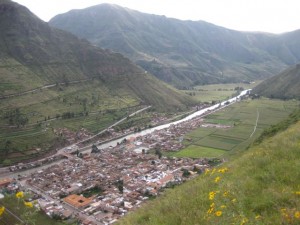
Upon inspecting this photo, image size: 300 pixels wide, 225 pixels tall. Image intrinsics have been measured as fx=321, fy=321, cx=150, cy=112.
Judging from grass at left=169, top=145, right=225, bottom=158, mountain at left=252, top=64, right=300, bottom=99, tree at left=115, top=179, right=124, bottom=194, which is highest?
mountain at left=252, top=64, right=300, bottom=99

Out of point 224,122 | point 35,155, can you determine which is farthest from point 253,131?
point 35,155

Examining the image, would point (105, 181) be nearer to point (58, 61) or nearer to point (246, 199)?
point (246, 199)

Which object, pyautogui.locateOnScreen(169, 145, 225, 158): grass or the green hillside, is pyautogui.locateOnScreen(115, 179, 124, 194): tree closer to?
pyautogui.locateOnScreen(169, 145, 225, 158): grass

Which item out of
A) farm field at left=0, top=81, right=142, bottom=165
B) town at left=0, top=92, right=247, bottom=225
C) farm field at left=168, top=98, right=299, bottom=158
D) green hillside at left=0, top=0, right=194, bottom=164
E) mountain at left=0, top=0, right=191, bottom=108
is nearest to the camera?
town at left=0, top=92, right=247, bottom=225

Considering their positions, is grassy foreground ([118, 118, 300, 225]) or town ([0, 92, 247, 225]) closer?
grassy foreground ([118, 118, 300, 225])

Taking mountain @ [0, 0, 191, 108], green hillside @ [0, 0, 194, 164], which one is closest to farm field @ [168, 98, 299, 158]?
green hillside @ [0, 0, 194, 164]

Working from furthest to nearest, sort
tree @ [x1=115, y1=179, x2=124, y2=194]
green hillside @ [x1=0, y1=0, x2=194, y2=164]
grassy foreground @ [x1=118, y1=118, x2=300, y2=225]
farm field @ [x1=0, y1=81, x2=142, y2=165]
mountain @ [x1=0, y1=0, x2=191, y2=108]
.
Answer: mountain @ [x1=0, y1=0, x2=191, y2=108]
green hillside @ [x1=0, y1=0, x2=194, y2=164]
farm field @ [x1=0, y1=81, x2=142, y2=165]
tree @ [x1=115, y1=179, x2=124, y2=194]
grassy foreground @ [x1=118, y1=118, x2=300, y2=225]

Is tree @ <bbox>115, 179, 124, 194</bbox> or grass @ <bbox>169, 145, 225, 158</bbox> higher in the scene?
tree @ <bbox>115, 179, 124, 194</bbox>
